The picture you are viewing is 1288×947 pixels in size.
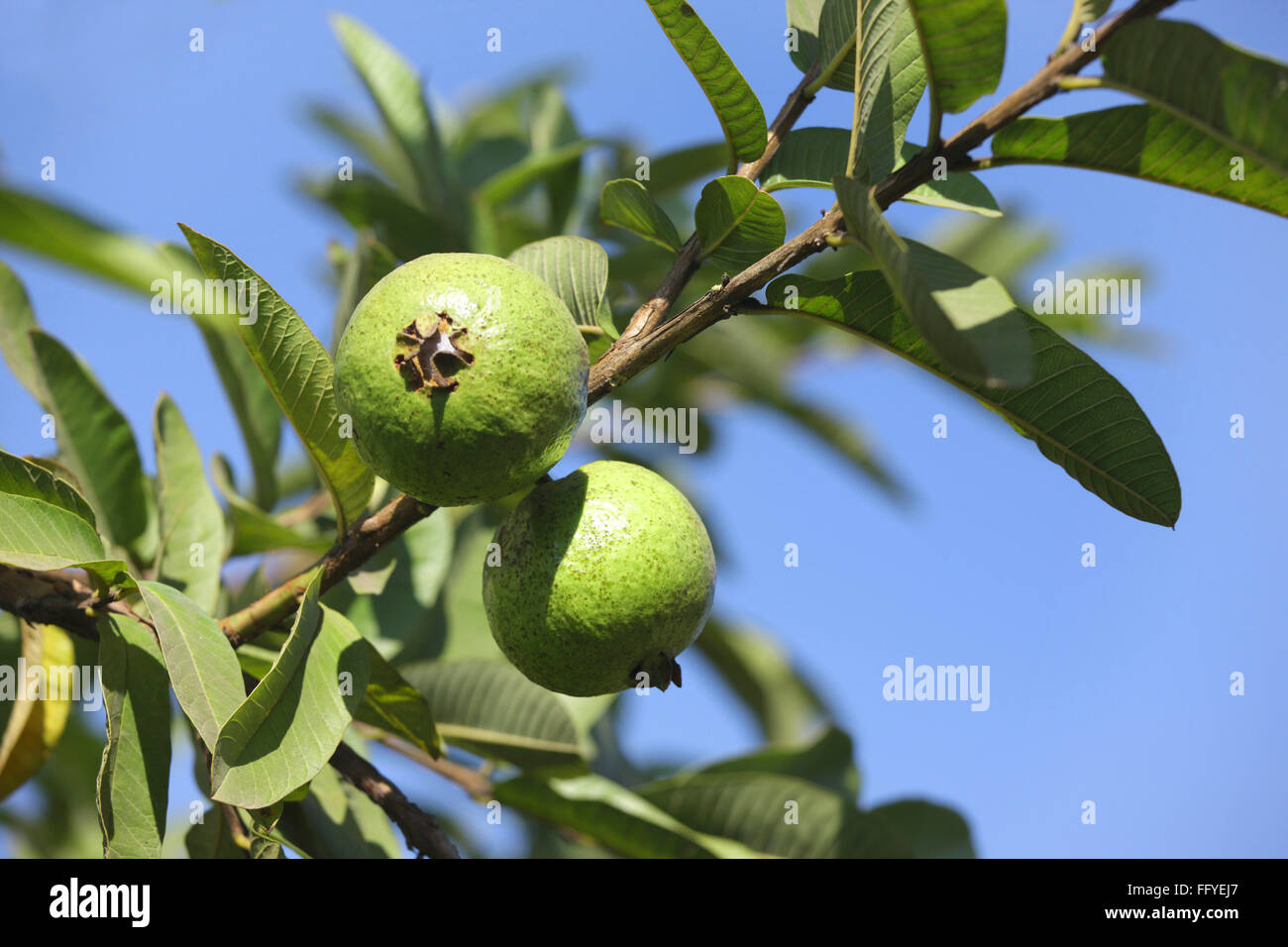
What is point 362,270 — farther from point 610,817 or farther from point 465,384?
point 610,817

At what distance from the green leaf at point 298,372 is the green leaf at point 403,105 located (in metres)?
1.24

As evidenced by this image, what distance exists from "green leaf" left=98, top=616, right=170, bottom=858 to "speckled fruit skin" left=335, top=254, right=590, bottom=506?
1.46ft

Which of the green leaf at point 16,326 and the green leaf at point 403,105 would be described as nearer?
the green leaf at point 16,326

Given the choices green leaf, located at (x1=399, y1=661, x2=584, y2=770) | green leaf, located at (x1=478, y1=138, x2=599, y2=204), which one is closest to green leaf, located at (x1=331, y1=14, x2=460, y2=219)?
green leaf, located at (x1=478, y1=138, x2=599, y2=204)

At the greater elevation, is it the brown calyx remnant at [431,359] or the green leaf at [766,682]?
the brown calyx remnant at [431,359]

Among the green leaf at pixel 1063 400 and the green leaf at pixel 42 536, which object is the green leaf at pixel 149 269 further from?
the green leaf at pixel 1063 400

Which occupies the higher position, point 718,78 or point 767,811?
point 718,78

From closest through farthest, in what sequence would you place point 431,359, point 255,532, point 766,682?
point 431,359
point 255,532
point 766,682

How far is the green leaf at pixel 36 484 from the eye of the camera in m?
1.41

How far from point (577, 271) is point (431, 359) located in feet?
1.42

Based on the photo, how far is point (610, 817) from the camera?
1.98m
